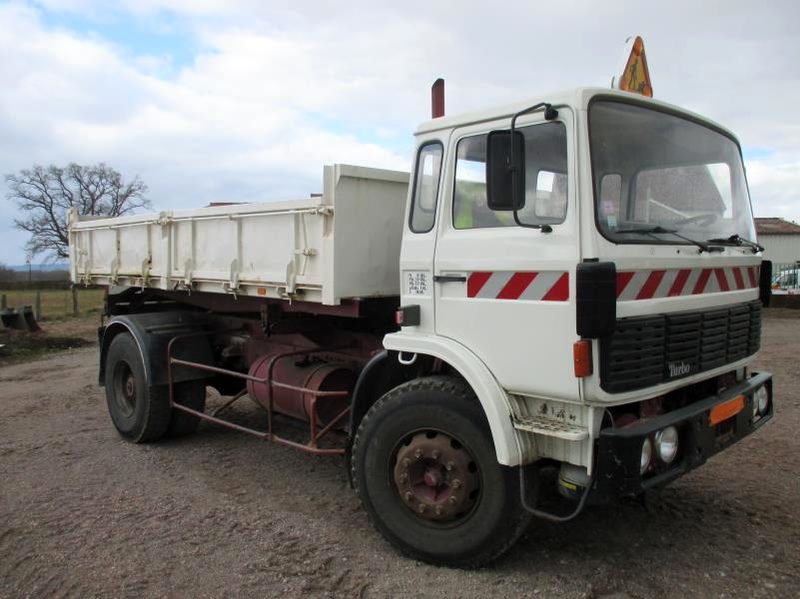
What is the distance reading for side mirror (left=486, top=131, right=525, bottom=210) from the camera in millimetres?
3066

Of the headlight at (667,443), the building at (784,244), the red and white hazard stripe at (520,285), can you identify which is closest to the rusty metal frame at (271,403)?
the red and white hazard stripe at (520,285)

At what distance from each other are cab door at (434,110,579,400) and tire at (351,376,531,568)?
0.33 m

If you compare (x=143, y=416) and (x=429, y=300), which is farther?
(x=143, y=416)

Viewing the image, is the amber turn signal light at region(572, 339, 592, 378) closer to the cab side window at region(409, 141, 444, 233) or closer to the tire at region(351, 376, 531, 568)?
the tire at region(351, 376, 531, 568)

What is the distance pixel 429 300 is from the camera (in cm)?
366

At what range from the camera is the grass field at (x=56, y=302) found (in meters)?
19.7

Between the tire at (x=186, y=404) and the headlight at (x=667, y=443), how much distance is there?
418 centimetres

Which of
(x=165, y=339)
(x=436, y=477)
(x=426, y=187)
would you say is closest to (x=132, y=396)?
(x=165, y=339)

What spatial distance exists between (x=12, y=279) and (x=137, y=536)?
103 ft

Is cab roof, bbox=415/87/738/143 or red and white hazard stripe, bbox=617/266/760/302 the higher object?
cab roof, bbox=415/87/738/143

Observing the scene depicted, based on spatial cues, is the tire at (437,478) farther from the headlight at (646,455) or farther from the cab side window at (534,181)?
the cab side window at (534,181)

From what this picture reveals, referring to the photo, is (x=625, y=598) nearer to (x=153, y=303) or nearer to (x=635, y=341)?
(x=635, y=341)

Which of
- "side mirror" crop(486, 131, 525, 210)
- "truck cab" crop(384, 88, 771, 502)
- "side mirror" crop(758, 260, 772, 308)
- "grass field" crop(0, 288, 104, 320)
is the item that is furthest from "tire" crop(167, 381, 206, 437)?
"grass field" crop(0, 288, 104, 320)

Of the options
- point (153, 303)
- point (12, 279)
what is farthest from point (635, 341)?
point (12, 279)
